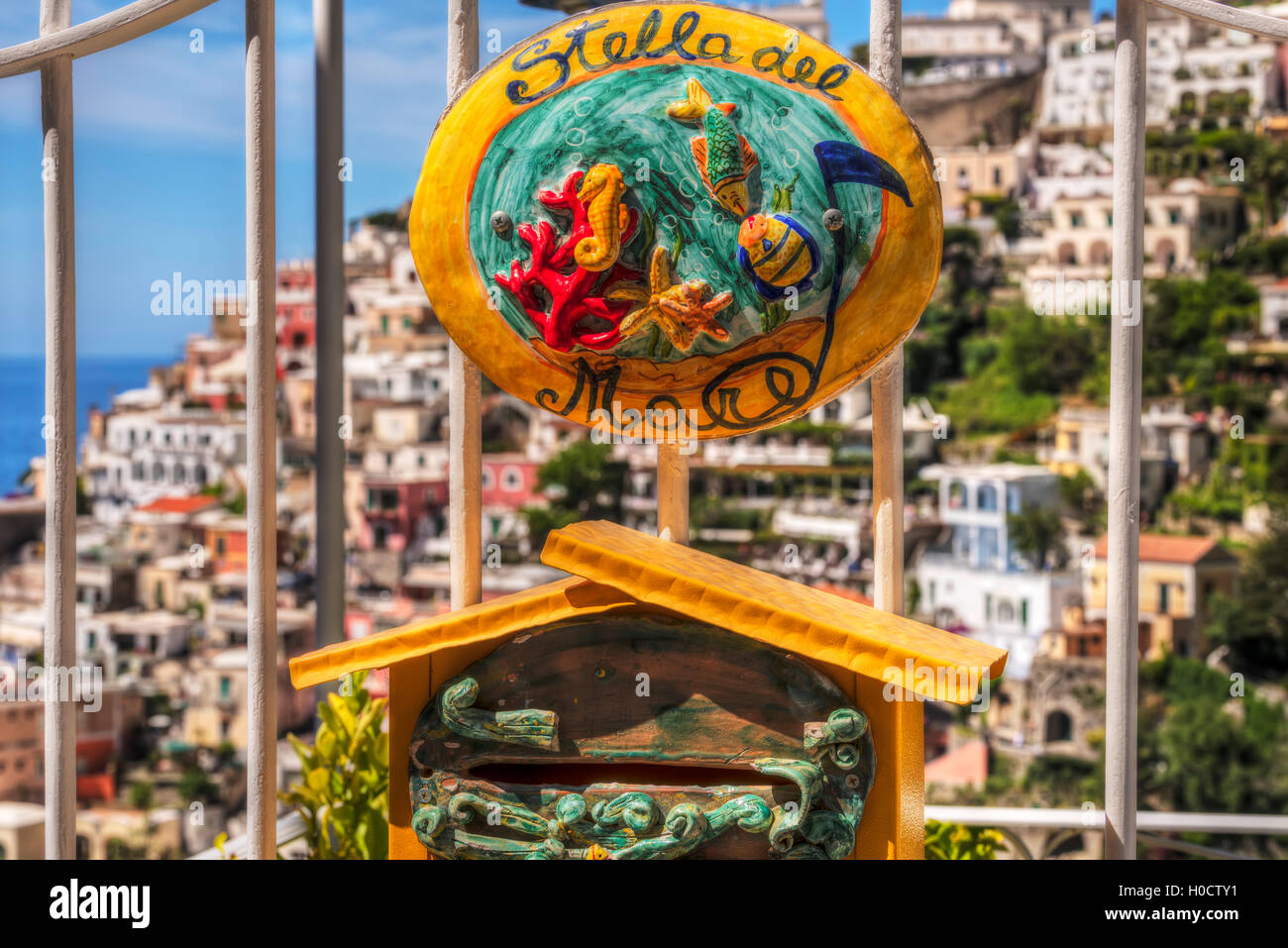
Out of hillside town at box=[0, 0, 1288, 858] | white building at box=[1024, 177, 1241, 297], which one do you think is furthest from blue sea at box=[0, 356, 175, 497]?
white building at box=[1024, 177, 1241, 297]

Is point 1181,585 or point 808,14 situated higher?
point 808,14

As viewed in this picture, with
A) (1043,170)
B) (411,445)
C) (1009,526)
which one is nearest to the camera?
(1009,526)

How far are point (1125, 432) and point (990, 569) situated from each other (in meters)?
40.2

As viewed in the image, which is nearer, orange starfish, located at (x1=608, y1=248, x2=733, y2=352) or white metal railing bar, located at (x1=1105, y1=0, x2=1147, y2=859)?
orange starfish, located at (x1=608, y1=248, x2=733, y2=352)

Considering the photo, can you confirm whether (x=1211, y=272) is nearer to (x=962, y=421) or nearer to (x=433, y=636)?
(x=962, y=421)

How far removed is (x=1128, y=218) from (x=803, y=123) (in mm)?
635

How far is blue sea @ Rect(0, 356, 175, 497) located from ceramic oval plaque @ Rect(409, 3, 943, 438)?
29805 mm

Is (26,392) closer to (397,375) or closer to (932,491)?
(397,375)

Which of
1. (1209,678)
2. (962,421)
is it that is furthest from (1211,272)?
(1209,678)

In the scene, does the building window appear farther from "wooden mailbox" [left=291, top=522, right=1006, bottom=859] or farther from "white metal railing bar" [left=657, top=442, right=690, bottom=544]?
"wooden mailbox" [left=291, top=522, right=1006, bottom=859]

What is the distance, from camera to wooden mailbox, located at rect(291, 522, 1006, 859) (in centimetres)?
222

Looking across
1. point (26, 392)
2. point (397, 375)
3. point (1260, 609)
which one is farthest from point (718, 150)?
point (397, 375)

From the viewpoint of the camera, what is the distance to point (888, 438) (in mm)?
2465
